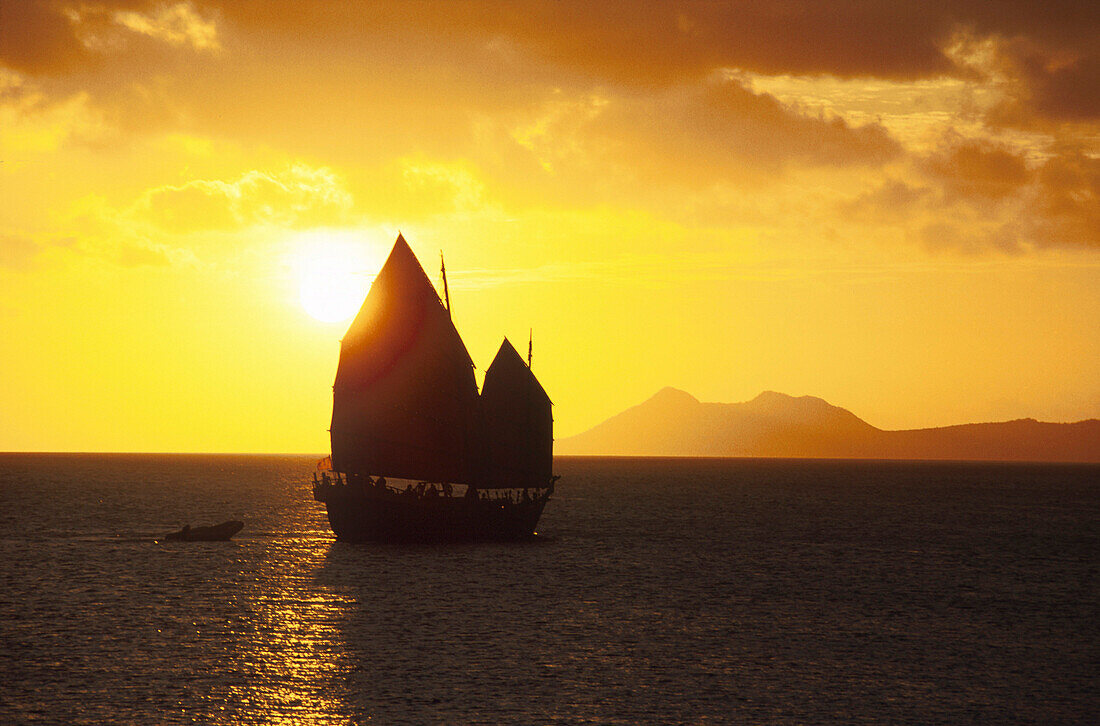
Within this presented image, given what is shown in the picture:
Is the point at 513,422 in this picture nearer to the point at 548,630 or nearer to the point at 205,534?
the point at 205,534

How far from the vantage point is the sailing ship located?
66625mm

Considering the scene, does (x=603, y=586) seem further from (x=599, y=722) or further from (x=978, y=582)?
(x=599, y=722)

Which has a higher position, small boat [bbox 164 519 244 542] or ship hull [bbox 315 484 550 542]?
ship hull [bbox 315 484 550 542]

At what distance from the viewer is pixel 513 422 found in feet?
233

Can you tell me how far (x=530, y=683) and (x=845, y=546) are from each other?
55236mm

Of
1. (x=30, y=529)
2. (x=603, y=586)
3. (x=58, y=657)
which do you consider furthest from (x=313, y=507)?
(x=58, y=657)

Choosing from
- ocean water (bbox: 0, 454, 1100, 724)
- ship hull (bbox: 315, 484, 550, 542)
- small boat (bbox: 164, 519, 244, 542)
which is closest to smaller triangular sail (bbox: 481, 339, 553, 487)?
ship hull (bbox: 315, 484, 550, 542)

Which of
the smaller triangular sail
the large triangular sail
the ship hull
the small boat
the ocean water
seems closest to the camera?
the ocean water

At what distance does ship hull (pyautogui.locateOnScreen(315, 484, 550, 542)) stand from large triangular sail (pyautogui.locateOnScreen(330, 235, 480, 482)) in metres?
2.95

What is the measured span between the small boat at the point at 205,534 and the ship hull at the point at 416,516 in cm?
1238

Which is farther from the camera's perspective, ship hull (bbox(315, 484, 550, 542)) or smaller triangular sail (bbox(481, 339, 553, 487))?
smaller triangular sail (bbox(481, 339, 553, 487))

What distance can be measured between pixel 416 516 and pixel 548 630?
95.7ft

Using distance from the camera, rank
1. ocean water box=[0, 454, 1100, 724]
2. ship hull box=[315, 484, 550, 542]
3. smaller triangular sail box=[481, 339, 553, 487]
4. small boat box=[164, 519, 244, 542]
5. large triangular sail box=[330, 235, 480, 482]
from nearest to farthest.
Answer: ocean water box=[0, 454, 1100, 724] < large triangular sail box=[330, 235, 480, 482] < ship hull box=[315, 484, 550, 542] < smaller triangular sail box=[481, 339, 553, 487] < small boat box=[164, 519, 244, 542]

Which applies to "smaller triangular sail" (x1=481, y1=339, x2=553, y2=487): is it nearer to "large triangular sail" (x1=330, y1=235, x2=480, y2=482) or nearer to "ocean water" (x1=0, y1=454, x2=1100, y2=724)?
"large triangular sail" (x1=330, y1=235, x2=480, y2=482)
